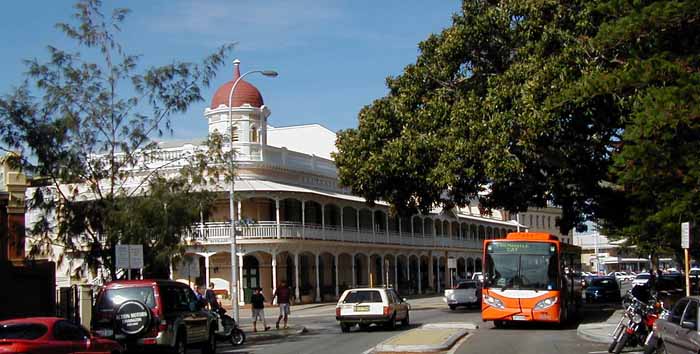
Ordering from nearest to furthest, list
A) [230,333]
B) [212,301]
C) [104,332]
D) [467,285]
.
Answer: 1. [104,332]
2. [230,333]
3. [212,301]
4. [467,285]


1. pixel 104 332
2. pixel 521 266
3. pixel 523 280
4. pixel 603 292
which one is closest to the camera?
pixel 104 332

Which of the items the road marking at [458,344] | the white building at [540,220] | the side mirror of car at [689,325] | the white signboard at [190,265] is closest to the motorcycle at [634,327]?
A: the road marking at [458,344]

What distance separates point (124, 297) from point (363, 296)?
10.4m

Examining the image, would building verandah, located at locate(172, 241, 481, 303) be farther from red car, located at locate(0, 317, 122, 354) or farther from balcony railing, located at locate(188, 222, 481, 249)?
red car, located at locate(0, 317, 122, 354)

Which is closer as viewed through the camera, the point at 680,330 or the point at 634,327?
the point at 680,330

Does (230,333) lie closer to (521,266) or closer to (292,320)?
(521,266)

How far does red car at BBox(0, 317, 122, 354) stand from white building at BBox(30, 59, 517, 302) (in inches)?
1036

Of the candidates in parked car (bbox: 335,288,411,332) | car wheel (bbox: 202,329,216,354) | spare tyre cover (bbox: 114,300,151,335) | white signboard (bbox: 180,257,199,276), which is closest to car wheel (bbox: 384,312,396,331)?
parked car (bbox: 335,288,411,332)

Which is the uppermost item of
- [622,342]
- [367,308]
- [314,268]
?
[314,268]

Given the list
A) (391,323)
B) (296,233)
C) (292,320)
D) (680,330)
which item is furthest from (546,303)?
(296,233)

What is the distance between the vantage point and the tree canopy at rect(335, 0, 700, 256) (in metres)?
20.1

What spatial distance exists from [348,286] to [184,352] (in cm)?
4196

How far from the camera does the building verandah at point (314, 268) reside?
52000 mm

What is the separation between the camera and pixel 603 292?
5119 cm
